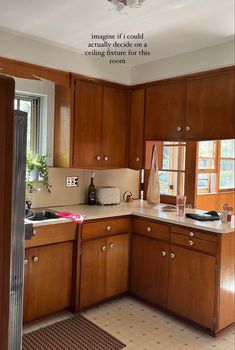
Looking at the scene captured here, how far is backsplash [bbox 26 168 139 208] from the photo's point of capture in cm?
318

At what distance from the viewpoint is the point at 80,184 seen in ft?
11.3

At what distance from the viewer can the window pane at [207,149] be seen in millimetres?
3758

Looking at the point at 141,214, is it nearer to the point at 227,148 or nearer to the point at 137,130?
the point at 137,130

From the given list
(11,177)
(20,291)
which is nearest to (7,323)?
(20,291)

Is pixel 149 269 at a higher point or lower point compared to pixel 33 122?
lower

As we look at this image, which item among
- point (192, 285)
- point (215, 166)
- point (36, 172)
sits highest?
point (215, 166)

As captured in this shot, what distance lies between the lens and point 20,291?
4.42ft

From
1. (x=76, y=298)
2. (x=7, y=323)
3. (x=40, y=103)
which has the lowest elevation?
(x=76, y=298)

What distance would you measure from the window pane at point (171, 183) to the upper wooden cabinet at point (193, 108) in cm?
51

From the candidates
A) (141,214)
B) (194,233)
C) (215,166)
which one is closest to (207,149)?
(215,166)

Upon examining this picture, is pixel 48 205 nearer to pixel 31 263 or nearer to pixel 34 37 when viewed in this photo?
pixel 31 263

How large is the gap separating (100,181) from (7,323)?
246 centimetres

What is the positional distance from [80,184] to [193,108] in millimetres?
1382

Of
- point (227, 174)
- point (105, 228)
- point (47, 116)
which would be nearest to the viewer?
point (105, 228)
